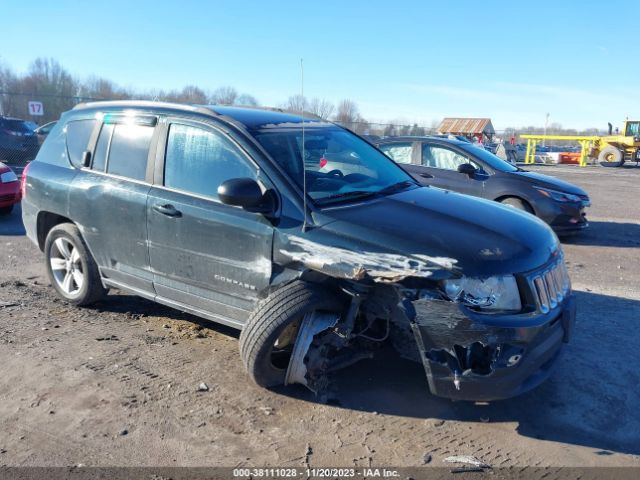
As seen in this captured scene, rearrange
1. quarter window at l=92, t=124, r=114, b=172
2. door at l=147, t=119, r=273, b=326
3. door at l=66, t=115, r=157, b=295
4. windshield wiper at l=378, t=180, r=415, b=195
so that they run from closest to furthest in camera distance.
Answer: door at l=147, t=119, r=273, b=326, windshield wiper at l=378, t=180, r=415, b=195, door at l=66, t=115, r=157, b=295, quarter window at l=92, t=124, r=114, b=172

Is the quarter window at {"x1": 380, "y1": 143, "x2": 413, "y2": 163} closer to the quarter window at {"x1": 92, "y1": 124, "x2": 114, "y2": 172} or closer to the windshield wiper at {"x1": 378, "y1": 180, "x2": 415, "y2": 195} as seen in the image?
the windshield wiper at {"x1": 378, "y1": 180, "x2": 415, "y2": 195}

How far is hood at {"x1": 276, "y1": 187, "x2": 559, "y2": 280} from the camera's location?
321 centimetres

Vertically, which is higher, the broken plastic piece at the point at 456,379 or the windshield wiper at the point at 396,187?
the windshield wiper at the point at 396,187

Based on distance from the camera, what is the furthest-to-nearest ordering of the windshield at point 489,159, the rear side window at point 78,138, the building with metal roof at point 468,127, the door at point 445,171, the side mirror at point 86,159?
the building with metal roof at point 468,127 → the windshield at point 489,159 → the door at point 445,171 → the rear side window at point 78,138 → the side mirror at point 86,159

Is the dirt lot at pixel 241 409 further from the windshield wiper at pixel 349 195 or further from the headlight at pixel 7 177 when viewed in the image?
the headlight at pixel 7 177

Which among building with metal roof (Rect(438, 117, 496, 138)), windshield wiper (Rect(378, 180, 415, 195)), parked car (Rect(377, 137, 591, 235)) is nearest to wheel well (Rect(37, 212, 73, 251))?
windshield wiper (Rect(378, 180, 415, 195))

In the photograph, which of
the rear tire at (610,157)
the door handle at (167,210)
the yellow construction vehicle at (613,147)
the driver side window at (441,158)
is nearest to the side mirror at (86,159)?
the door handle at (167,210)

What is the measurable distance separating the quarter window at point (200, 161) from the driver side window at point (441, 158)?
19.2ft

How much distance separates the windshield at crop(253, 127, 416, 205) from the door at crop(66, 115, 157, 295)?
3.70 feet

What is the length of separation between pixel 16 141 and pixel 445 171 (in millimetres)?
14780

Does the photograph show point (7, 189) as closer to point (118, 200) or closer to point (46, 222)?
point (46, 222)

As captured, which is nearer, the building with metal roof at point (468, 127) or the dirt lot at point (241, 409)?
the dirt lot at point (241, 409)

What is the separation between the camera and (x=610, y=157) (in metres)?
33.4

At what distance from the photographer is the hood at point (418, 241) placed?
3.21 meters
